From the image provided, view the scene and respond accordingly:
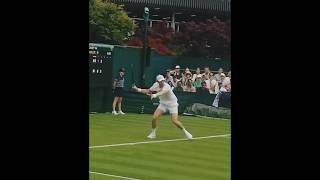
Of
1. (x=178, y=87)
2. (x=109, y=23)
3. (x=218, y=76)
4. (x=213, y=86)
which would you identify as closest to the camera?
(x=178, y=87)

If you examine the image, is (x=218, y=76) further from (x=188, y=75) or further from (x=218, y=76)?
(x=188, y=75)

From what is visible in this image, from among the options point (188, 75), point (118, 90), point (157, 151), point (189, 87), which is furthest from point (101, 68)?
point (157, 151)

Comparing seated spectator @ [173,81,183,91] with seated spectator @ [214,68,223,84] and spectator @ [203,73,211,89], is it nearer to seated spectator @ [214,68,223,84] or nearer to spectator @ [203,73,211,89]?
spectator @ [203,73,211,89]

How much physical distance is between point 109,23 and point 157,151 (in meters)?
4.38

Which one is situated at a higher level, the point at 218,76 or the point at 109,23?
the point at 109,23

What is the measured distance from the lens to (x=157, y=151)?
18.3ft

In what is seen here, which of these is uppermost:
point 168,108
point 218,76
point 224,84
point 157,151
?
point 218,76

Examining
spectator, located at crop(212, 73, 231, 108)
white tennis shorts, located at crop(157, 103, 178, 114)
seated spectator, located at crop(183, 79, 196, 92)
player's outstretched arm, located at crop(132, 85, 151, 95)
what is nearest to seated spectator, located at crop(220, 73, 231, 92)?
spectator, located at crop(212, 73, 231, 108)

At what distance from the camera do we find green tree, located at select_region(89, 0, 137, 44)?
29.9 ft

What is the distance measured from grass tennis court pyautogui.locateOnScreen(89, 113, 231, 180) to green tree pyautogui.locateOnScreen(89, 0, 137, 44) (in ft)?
4.69

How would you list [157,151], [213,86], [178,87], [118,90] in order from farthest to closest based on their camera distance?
[213,86] → [178,87] → [118,90] → [157,151]
